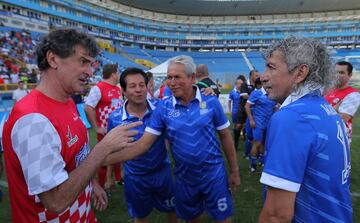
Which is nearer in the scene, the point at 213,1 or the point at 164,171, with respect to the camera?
the point at 164,171

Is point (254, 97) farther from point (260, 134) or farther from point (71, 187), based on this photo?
point (71, 187)

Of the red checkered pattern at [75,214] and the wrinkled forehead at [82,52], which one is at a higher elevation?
the wrinkled forehead at [82,52]

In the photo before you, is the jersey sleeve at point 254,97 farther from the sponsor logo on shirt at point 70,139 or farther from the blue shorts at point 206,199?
the sponsor logo on shirt at point 70,139

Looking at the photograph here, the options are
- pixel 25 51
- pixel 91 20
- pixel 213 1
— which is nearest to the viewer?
pixel 25 51

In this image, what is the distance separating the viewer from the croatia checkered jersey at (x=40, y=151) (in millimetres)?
1466

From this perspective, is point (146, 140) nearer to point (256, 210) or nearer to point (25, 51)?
point (256, 210)

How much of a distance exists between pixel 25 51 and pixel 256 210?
29371 millimetres

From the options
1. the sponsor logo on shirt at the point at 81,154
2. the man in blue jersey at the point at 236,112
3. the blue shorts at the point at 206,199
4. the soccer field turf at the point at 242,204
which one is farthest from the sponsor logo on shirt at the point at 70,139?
the man in blue jersey at the point at 236,112

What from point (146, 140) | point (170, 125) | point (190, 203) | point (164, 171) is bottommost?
point (190, 203)

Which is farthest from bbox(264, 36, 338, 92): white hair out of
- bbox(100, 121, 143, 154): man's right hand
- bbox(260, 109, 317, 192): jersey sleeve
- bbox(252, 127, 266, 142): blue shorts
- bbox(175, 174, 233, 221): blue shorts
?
bbox(252, 127, 266, 142): blue shorts

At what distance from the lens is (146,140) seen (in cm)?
298

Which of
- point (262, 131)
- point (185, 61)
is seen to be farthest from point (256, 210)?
point (185, 61)

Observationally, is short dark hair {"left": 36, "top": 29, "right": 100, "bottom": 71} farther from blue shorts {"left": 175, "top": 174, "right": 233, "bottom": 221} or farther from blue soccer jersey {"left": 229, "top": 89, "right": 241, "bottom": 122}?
blue soccer jersey {"left": 229, "top": 89, "right": 241, "bottom": 122}

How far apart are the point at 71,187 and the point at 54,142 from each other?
272mm
